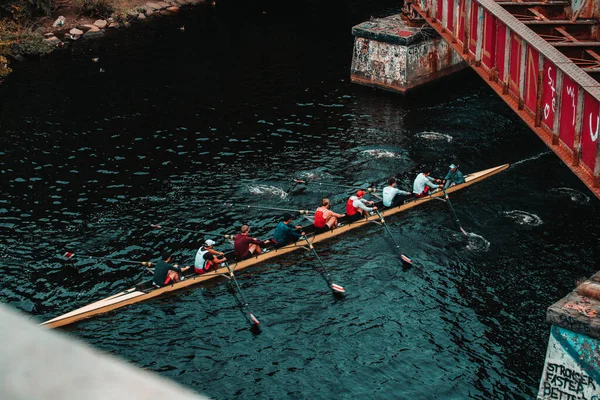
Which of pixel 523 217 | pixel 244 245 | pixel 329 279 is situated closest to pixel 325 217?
pixel 329 279

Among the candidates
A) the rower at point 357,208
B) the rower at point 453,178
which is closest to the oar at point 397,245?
the rower at point 357,208

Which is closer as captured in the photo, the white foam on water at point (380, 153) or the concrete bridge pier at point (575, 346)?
the concrete bridge pier at point (575, 346)

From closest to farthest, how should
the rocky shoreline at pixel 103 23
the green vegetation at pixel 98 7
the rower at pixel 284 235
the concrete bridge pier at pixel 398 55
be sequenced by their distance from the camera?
the rower at pixel 284 235
the concrete bridge pier at pixel 398 55
the rocky shoreline at pixel 103 23
the green vegetation at pixel 98 7

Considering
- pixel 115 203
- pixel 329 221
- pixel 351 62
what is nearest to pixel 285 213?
pixel 329 221

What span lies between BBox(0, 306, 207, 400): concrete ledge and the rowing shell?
19304mm

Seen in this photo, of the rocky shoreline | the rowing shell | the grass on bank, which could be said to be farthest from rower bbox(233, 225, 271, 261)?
the rocky shoreline

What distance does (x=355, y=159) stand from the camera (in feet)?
103

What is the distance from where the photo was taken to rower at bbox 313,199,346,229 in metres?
25.2

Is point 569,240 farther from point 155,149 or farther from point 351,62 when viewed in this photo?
point 351,62

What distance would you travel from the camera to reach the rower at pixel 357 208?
→ 84.9ft

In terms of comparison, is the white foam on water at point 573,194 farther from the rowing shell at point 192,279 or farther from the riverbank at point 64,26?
the riverbank at point 64,26

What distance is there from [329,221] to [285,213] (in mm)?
2280

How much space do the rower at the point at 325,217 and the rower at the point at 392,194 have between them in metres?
2.30

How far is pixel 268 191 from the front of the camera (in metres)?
28.6
